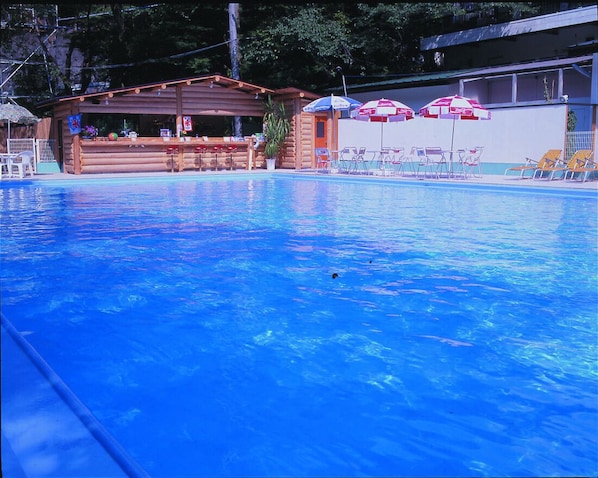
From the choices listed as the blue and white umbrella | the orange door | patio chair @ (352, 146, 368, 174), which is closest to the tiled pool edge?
the blue and white umbrella

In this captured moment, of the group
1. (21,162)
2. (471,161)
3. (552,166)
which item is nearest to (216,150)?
(21,162)

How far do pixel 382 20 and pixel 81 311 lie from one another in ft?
73.6

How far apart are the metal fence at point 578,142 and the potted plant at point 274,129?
8894 millimetres

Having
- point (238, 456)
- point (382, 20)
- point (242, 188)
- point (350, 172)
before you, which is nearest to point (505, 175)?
point (350, 172)

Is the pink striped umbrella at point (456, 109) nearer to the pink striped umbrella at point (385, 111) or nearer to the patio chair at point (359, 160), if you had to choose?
the pink striped umbrella at point (385, 111)

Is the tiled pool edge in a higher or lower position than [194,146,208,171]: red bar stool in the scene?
lower

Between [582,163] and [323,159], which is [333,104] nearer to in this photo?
[323,159]

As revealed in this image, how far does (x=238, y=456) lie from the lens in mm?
2611

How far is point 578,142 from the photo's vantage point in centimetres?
1536

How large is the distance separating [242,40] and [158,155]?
779 centimetres

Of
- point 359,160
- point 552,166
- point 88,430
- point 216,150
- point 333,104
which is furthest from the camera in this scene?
point 216,150

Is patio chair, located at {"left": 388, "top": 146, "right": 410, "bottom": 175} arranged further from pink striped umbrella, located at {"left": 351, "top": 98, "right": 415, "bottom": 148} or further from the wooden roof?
the wooden roof

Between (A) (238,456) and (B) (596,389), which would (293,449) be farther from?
(B) (596,389)

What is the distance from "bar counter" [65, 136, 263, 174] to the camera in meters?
18.1
